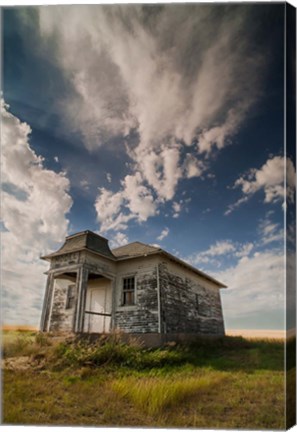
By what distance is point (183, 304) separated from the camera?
8.78 meters

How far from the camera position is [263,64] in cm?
529

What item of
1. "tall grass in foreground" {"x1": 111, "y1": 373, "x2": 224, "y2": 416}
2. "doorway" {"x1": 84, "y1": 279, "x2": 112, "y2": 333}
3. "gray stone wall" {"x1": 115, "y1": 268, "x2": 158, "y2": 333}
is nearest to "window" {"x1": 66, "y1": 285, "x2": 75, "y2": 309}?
"doorway" {"x1": 84, "y1": 279, "x2": 112, "y2": 333}

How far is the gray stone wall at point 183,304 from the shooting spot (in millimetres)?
7875

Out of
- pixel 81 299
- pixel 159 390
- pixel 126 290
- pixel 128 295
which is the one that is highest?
pixel 126 290

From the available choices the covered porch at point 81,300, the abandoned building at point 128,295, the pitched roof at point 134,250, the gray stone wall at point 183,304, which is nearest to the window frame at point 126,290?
the abandoned building at point 128,295

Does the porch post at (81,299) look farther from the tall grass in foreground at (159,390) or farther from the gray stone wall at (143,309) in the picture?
the tall grass in foreground at (159,390)

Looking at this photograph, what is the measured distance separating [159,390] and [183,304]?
3.85 metres

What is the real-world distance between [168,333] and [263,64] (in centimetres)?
502

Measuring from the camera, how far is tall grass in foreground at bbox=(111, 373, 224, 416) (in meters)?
4.89

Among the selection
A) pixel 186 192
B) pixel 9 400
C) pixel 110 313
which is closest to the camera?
pixel 9 400

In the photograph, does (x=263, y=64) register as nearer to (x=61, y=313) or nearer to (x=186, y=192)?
(x=186, y=192)

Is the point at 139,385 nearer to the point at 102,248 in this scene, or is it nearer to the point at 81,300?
the point at 102,248

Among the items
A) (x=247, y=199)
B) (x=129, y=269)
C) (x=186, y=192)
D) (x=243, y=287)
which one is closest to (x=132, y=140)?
(x=186, y=192)

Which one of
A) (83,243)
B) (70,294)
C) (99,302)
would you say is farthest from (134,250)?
(70,294)
